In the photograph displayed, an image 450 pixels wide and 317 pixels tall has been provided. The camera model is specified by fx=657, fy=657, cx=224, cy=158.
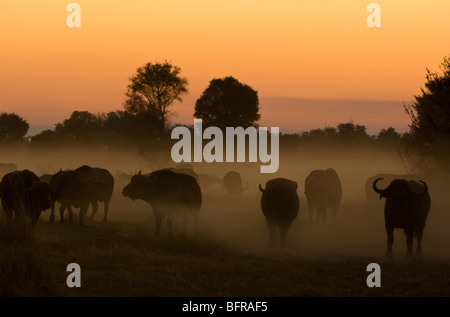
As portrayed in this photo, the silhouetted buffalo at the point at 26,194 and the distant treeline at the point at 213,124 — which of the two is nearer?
the silhouetted buffalo at the point at 26,194

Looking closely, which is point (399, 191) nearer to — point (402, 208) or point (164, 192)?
point (402, 208)

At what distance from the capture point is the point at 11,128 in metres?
98.0

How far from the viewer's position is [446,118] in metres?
29.9

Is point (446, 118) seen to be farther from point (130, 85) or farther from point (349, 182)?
point (130, 85)

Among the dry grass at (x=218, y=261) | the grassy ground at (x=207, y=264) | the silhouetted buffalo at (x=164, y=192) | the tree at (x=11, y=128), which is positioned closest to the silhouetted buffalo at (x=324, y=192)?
the dry grass at (x=218, y=261)

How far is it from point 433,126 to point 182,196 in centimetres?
1591

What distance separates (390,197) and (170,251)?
18.8 ft

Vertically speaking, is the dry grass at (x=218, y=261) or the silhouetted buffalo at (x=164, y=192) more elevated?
the silhouetted buffalo at (x=164, y=192)

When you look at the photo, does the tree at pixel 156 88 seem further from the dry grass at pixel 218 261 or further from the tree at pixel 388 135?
the tree at pixel 388 135

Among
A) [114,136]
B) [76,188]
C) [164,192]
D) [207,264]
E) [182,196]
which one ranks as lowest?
[207,264]

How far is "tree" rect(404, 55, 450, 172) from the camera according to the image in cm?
2966

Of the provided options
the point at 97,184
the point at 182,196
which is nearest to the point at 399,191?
the point at 182,196

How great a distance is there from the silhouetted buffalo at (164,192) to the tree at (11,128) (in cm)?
8278

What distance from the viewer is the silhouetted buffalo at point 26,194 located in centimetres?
1827
